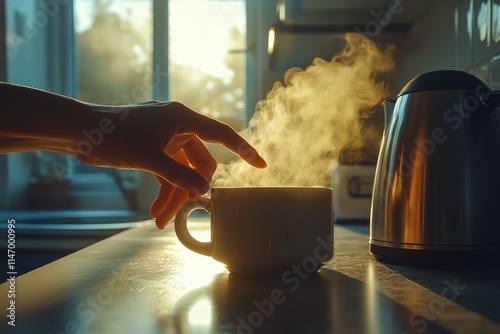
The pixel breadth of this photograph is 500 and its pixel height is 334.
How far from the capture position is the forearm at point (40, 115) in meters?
0.62

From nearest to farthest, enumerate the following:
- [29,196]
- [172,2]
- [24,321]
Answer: [24,321] < [29,196] < [172,2]

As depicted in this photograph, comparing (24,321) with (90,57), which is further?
(90,57)

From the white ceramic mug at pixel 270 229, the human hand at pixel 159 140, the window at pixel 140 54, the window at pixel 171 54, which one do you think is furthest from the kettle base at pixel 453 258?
the window at pixel 171 54

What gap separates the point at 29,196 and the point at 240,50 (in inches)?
44.1

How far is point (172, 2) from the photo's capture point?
2.38m

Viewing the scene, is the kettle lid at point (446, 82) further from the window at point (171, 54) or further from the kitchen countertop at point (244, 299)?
the window at point (171, 54)

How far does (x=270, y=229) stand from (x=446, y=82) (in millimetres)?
307

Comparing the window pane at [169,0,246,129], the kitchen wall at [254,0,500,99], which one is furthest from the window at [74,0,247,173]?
the kitchen wall at [254,0,500,99]

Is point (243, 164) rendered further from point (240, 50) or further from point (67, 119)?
point (240, 50)

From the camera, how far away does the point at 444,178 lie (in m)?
0.63

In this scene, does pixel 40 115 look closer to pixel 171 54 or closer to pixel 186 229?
pixel 186 229

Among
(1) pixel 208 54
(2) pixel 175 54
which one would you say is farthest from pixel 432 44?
(2) pixel 175 54

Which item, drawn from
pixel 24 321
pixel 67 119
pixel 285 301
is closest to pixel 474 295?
pixel 285 301

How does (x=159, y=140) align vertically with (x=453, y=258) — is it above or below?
above
